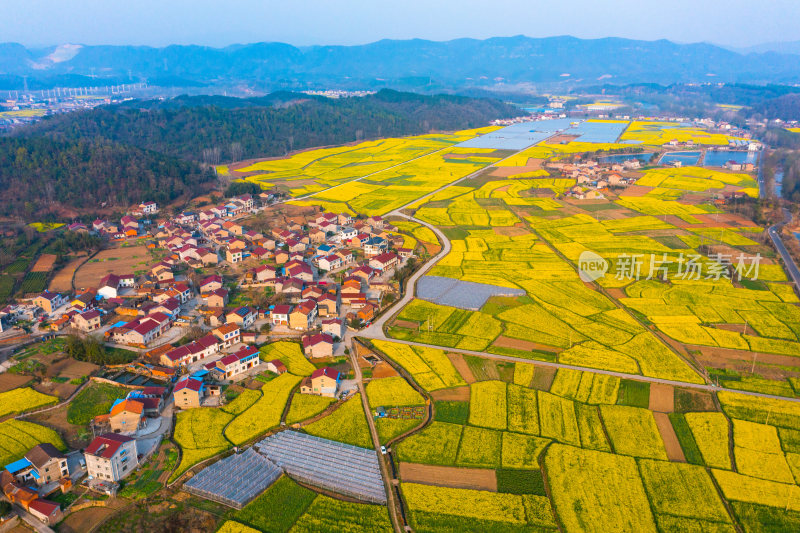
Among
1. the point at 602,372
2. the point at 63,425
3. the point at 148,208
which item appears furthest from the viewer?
the point at 148,208

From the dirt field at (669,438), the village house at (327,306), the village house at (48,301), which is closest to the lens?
the dirt field at (669,438)

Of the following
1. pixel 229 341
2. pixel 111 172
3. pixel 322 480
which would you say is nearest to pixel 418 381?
pixel 322 480

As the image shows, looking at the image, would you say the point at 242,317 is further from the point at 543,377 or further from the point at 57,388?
the point at 543,377

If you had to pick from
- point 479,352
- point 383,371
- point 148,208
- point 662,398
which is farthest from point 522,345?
point 148,208

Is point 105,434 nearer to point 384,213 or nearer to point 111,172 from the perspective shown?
point 384,213

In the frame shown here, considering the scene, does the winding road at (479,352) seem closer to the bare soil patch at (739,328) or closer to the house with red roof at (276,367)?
the house with red roof at (276,367)

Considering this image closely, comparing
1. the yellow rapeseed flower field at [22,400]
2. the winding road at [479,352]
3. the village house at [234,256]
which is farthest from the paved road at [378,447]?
the village house at [234,256]
